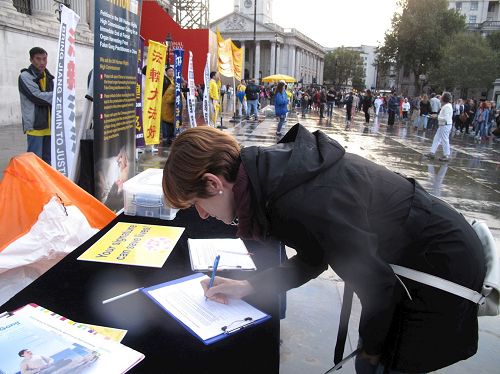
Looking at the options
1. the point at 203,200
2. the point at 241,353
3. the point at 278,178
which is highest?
the point at 278,178

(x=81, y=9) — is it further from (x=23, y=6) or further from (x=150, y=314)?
(x=150, y=314)

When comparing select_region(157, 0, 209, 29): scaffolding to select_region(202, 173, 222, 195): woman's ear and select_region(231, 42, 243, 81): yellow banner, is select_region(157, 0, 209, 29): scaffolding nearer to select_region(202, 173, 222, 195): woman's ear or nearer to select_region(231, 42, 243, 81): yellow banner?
select_region(231, 42, 243, 81): yellow banner

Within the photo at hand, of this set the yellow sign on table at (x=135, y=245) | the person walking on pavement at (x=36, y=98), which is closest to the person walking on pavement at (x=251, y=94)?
the person walking on pavement at (x=36, y=98)

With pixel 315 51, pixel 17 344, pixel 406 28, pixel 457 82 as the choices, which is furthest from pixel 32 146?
pixel 315 51

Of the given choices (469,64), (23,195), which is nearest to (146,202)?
(23,195)

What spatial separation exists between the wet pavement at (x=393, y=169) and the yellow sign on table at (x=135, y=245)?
109 cm

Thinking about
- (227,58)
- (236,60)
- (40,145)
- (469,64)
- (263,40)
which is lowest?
(40,145)

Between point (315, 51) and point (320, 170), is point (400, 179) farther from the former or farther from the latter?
point (315, 51)

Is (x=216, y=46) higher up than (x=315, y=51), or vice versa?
(x=315, y=51)

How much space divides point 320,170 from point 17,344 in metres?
1.00

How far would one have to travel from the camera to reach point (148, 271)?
180cm

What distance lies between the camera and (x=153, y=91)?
757 cm

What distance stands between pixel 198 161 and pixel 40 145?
5221 mm

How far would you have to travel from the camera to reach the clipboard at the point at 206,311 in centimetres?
135
